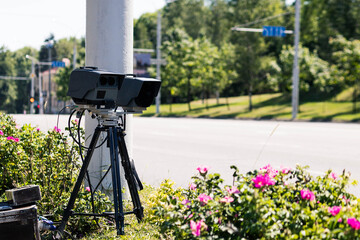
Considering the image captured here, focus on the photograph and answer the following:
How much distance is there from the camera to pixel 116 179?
3.93m

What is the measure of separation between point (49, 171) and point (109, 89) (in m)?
1.34

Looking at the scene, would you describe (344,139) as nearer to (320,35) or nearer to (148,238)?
(148,238)

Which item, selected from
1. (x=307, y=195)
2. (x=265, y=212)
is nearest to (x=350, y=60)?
(x=307, y=195)

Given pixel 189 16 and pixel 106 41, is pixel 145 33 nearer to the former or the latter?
pixel 189 16

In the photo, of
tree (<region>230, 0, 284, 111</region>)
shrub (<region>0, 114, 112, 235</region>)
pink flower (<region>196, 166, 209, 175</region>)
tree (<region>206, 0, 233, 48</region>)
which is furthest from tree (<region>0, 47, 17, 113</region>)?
tree (<region>206, 0, 233, 48</region>)

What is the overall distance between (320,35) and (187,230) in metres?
57.4

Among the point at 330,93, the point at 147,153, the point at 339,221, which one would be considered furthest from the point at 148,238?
the point at 330,93

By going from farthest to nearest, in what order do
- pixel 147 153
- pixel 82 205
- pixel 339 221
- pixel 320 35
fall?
pixel 320 35 → pixel 147 153 → pixel 82 205 → pixel 339 221

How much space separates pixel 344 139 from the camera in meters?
15.0

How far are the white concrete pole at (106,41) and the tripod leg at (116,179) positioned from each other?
3.98ft

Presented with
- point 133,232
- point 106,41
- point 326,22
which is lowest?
point 133,232

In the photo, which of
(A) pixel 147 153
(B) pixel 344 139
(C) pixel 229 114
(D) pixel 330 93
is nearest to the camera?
(A) pixel 147 153

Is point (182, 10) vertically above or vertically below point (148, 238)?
above

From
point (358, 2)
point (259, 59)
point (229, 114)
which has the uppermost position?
point (358, 2)
